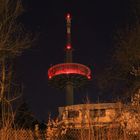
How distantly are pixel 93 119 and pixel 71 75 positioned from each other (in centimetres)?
5681

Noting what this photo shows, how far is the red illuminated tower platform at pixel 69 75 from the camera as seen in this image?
2472 inches

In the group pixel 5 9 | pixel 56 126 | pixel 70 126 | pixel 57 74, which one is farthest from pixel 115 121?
pixel 57 74

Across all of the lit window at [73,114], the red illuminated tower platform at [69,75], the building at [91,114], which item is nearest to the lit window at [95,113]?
the building at [91,114]

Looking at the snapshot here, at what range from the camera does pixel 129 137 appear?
9086 mm

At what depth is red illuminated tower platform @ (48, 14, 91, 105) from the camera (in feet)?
206

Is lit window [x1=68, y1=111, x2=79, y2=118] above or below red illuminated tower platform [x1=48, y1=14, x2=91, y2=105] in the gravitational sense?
below

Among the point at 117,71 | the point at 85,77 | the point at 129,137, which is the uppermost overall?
the point at 85,77

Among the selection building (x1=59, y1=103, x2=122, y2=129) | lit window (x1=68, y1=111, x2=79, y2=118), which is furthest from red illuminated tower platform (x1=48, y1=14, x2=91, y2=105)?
building (x1=59, y1=103, x2=122, y2=129)

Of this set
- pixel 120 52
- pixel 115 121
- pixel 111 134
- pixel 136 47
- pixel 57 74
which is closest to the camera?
pixel 111 134

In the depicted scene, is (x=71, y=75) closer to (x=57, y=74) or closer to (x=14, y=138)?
(x=57, y=74)

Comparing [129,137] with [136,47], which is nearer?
[129,137]

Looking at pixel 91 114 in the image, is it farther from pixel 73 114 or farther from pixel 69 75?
pixel 69 75

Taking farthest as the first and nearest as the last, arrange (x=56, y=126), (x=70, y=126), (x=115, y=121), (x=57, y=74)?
1. (x=57, y=74)
2. (x=56, y=126)
3. (x=70, y=126)
4. (x=115, y=121)

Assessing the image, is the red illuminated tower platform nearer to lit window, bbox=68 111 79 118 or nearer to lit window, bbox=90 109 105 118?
lit window, bbox=68 111 79 118
